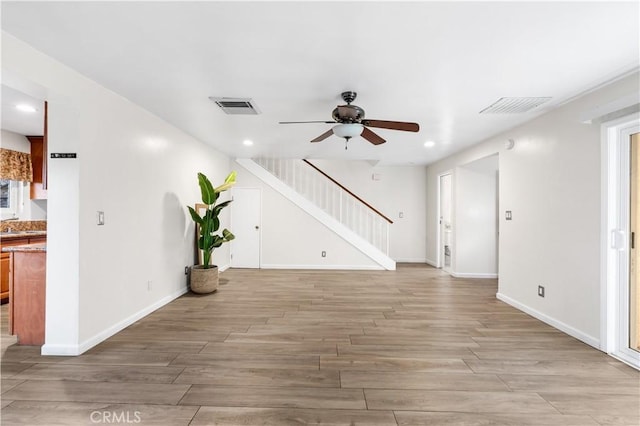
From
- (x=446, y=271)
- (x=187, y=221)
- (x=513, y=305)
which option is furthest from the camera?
(x=446, y=271)

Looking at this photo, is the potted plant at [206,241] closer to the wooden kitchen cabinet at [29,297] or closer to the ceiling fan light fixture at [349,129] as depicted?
the wooden kitchen cabinet at [29,297]

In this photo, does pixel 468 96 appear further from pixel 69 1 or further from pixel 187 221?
pixel 187 221

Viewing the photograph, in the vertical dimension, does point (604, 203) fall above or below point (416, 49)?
below

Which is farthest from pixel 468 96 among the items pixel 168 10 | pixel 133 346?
pixel 133 346

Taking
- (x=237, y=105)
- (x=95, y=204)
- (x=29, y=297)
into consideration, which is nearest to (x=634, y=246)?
(x=237, y=105)

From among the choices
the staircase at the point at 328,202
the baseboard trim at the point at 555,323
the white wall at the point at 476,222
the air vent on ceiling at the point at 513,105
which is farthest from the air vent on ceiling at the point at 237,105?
the white wall at the point at 476,222

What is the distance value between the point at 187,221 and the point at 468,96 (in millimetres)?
4407

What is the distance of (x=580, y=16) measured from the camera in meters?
1.90

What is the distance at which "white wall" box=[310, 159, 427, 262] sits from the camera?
802cm

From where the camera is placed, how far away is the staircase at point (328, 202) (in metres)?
6.95

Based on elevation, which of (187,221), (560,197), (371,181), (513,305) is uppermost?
(371,181)

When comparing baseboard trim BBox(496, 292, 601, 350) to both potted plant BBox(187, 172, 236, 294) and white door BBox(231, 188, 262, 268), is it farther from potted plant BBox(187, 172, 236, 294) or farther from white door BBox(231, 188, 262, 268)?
white door BBox(231, 188, 262, 268)

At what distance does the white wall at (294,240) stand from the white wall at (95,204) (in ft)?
9.70

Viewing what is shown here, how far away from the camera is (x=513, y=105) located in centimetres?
345
